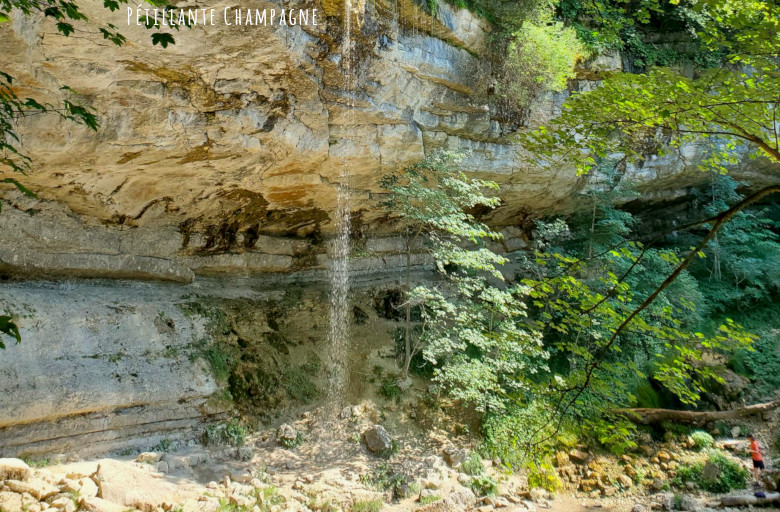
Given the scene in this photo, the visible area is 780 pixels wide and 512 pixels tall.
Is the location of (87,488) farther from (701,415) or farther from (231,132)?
(701,415)

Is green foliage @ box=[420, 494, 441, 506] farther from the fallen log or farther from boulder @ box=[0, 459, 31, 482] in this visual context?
the fallen log

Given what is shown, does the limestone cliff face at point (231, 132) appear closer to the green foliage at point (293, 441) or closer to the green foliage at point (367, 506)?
the green foliage at point (293, 441)

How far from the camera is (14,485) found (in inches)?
212

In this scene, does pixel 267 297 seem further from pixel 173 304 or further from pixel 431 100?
pixel 431 100

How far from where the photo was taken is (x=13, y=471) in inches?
220

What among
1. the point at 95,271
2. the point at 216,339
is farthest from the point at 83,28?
the point at 216,339

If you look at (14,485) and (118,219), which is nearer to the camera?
(14,485)

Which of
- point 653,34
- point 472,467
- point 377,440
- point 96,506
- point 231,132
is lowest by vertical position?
point 472,467

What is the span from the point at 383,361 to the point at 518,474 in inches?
134

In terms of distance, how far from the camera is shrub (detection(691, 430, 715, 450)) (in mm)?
10305

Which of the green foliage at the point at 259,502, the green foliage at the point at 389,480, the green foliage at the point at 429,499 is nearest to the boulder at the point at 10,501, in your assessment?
the green foliage at the point at 259,502

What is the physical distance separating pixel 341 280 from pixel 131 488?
6785 millimetres

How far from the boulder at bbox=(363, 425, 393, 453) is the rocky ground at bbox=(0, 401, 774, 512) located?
0.06 ft

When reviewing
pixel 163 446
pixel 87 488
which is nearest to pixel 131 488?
pixel 87 488
